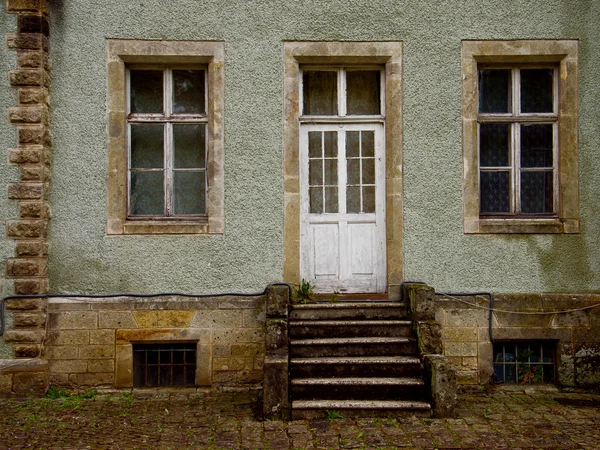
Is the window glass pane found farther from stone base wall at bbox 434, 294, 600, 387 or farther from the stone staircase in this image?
the stone staircase

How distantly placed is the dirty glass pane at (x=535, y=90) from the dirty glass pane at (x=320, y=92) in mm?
2236

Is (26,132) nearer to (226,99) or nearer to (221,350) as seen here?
(226,99)

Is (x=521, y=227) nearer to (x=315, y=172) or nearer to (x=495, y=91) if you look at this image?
(x=495, y=91)

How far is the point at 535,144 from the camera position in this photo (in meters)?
7.10

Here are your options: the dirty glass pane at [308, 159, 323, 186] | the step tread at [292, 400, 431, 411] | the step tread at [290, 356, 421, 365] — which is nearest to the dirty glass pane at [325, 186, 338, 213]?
the dirty glass pane at [308, 159, 323, 186]

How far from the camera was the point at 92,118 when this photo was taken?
264 inches

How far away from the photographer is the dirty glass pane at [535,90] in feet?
23.3

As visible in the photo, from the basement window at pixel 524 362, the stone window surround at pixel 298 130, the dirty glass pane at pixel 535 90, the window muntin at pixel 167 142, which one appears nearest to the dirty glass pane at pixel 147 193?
the window muntin at pixel 167 142

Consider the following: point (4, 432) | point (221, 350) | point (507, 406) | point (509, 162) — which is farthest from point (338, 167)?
point (4, 432)

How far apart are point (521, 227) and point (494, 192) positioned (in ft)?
1.77

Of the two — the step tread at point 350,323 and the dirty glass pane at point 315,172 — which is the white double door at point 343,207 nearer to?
the dirty glass pane at point 315,172

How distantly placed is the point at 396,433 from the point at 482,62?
14.2 feet

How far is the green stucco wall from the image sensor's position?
6.68 m

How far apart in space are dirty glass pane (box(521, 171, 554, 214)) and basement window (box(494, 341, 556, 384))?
1554mm
